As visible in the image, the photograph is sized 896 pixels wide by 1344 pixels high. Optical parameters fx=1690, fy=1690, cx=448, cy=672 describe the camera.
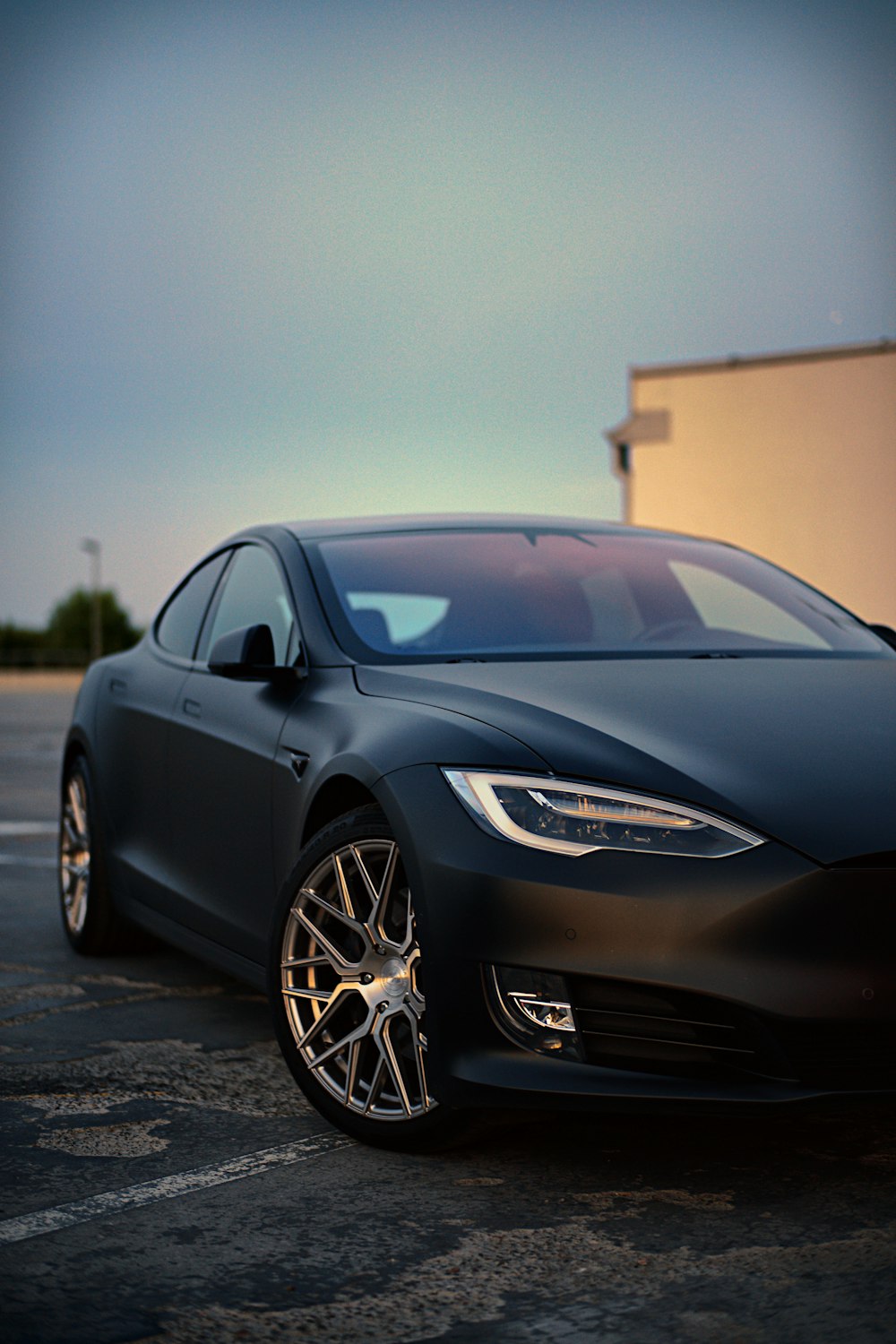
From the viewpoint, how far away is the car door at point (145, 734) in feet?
16.3

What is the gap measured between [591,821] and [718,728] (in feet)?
1.42

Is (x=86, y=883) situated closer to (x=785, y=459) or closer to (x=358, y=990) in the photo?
(x=358, y=990)

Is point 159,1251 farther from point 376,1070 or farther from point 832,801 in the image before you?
point 832,801

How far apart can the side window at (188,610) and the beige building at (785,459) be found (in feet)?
42.2

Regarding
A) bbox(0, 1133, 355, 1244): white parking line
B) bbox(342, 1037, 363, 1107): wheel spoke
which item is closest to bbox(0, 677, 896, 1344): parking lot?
bbox(0, 1133, 355, 1244): white parking line

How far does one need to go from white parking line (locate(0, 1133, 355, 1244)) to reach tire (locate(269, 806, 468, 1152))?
0.08 meters

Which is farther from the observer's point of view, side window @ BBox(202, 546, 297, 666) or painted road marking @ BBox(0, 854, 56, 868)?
painted road marking @ BBox(0, 854, 56, 868)

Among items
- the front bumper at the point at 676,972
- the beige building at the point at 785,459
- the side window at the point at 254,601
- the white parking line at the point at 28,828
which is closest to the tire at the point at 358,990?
the front bumper at the point at 676,972

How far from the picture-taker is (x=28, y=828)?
9234 millimetres

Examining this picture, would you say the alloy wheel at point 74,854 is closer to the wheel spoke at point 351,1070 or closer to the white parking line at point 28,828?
the wheel spoke at point 351,1070

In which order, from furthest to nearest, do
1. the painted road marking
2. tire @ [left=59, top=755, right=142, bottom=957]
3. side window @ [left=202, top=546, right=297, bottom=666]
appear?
the painted road marking → tire @ [left=59, top=755, right=142, bottom=957] → side window @ [left=202, top=546, right=297, bottom=666]

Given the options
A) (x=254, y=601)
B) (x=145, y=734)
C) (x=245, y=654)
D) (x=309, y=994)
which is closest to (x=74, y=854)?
(x=145, y=734)

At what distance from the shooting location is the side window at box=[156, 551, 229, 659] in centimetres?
530

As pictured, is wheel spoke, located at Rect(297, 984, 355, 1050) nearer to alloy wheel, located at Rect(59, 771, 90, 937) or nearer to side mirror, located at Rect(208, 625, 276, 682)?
side mirror, located at Rect(208, 625, 276, 682)
